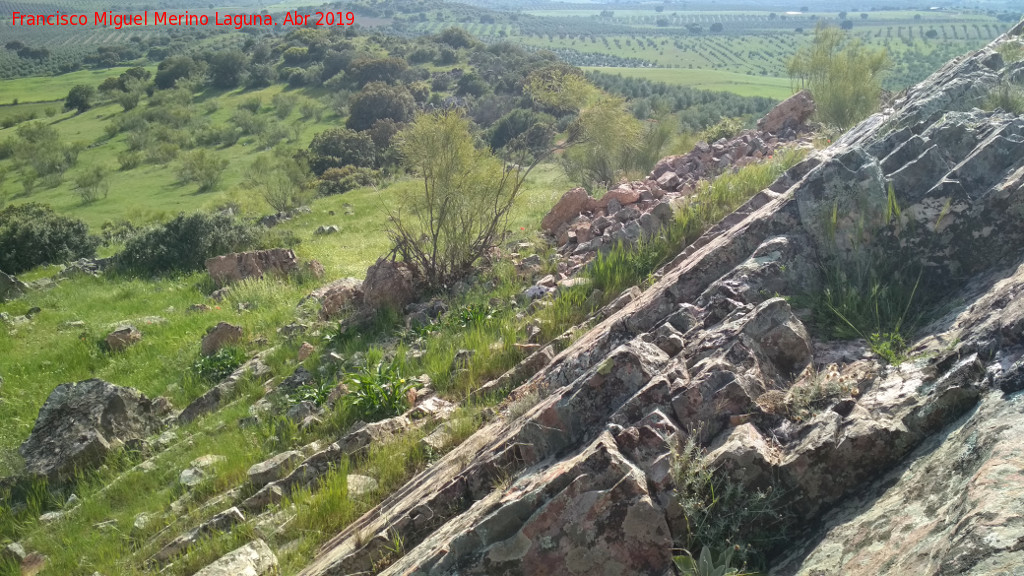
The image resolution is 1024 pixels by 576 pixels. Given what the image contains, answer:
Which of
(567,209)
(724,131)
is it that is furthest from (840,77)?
(567,209)

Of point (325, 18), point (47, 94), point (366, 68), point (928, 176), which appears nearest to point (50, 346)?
point (928, 176)

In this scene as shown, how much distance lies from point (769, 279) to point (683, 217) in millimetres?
3347

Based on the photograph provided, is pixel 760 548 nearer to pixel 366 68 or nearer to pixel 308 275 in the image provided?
pixel 308 275

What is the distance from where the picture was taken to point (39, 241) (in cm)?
1998

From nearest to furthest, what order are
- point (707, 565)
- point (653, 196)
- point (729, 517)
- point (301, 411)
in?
point (707, 565)
point (729, 517)
point (301, 411)
point (653, 196)

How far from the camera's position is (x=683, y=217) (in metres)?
8.36

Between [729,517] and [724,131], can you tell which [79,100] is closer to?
[724,131]

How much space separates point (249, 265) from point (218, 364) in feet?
18.0

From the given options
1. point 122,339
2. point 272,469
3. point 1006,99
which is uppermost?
point 1006,99

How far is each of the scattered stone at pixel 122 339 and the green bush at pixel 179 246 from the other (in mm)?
5490

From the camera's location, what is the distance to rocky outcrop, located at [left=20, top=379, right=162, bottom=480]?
286 inches

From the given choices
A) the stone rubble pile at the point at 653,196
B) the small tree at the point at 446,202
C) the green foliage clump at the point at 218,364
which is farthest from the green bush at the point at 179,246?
the stone rubble pile at the point at 653,196

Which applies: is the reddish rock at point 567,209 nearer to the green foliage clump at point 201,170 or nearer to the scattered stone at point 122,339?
the scattered stone at point 122,339

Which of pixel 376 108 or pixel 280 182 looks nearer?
pixel 280 182
